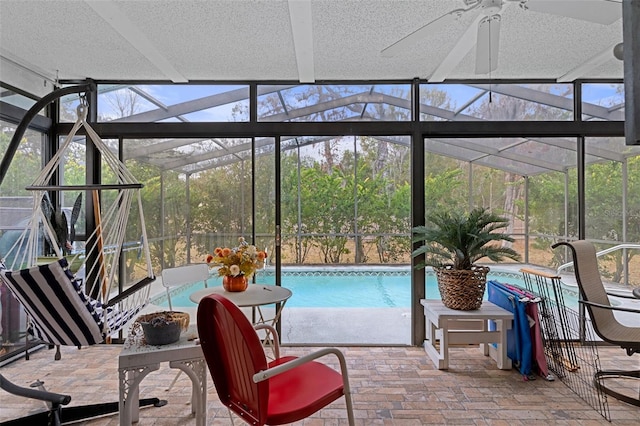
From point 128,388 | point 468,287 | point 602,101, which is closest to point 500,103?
point 602,101

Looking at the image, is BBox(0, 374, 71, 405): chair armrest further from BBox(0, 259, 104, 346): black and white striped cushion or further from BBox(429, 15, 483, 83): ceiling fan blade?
BBox(429, 15, 483, 83): ceiling fan blade

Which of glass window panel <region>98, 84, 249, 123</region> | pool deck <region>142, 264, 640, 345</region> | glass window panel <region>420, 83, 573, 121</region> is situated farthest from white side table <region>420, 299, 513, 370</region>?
glass window panel <region>98, 84, 249, 123</region>

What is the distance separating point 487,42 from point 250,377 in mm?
2247

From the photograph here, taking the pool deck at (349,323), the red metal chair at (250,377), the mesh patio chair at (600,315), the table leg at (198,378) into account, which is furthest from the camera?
the pool deck at (349,323)

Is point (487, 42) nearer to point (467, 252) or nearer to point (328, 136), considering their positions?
point (467, 252)

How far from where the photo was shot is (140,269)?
3945 millimetres

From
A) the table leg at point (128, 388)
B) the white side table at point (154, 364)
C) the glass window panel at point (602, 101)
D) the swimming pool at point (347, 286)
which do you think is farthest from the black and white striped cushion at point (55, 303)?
the glass window panel at point (602, 101)

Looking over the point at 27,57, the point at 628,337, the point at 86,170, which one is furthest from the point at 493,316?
the point at 27,57

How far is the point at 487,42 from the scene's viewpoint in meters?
2.27

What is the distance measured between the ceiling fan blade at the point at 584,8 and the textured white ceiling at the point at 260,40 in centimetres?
3

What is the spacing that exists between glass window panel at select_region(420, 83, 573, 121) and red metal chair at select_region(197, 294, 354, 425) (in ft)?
9.40

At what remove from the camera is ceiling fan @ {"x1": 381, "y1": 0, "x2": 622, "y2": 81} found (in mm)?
1854

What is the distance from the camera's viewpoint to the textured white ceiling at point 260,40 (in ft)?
8.05

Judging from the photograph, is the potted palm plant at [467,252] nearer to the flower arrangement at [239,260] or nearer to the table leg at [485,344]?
the table leg at [485,344]
